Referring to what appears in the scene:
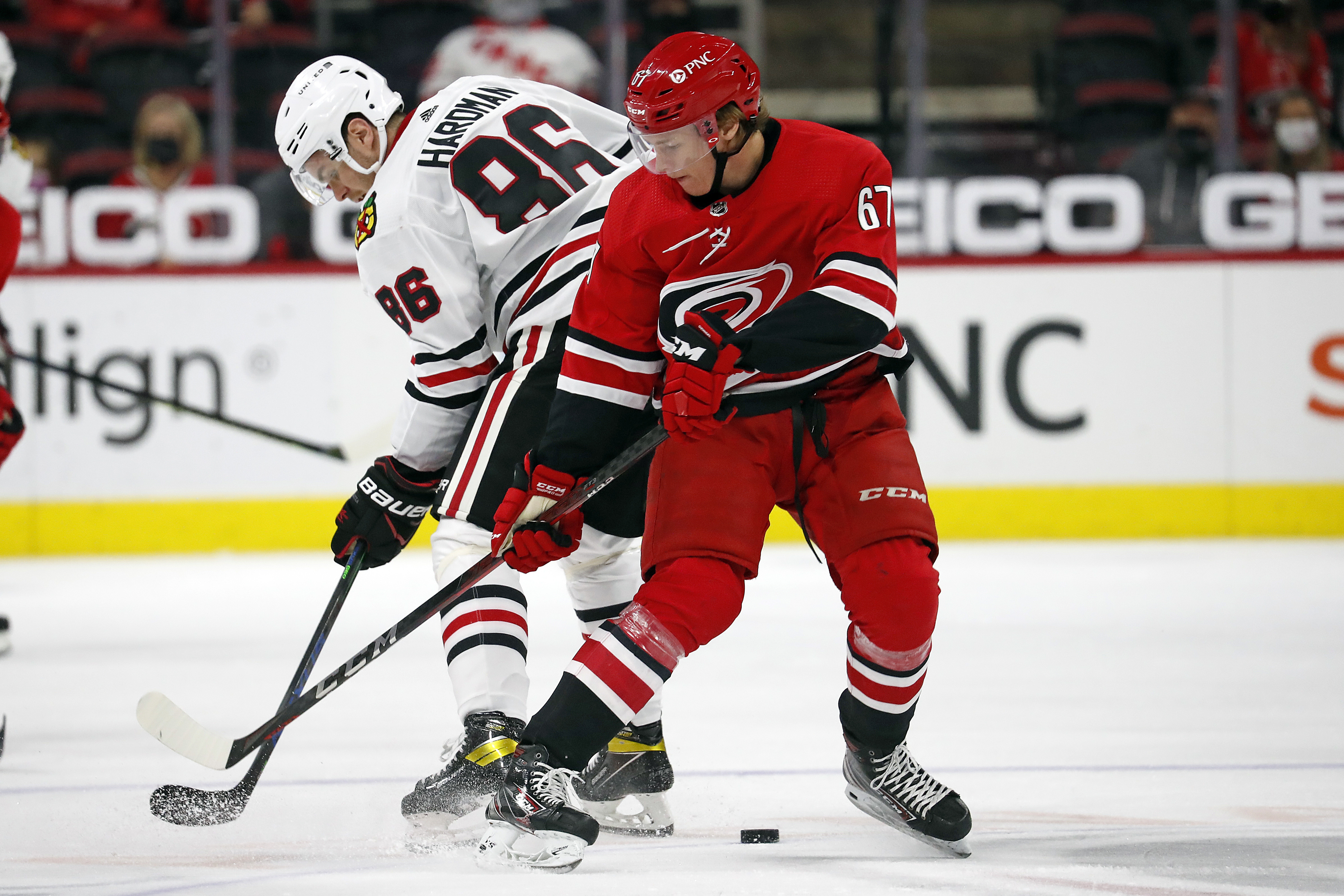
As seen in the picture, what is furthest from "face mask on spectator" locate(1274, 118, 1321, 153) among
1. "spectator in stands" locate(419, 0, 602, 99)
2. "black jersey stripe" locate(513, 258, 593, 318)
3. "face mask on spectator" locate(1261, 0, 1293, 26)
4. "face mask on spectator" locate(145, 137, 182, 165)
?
"black jersey stripe" locate(513, 258, 593, 318)

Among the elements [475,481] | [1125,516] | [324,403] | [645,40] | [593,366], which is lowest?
[1125,516]

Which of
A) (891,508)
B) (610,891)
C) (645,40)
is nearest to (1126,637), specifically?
(891,508)

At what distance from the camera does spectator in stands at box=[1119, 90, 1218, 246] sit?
19.0ft

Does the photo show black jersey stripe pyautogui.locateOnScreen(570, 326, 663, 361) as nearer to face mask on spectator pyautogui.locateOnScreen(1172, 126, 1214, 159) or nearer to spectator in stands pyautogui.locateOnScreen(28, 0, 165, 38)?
face mask on spectator pyautogui.locateOnScreen(1172, 126, 1214, 159)

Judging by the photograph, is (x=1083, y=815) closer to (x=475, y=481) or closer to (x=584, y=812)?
(x=584, y=812)

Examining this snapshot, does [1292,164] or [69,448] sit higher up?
[1292,164]

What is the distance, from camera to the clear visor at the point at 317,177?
2.49 meters

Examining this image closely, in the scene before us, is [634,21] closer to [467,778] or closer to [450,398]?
[450,398]

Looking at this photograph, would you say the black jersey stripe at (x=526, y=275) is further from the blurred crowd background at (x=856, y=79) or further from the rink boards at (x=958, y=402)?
the blurred crowd background at (x=856, y=79)

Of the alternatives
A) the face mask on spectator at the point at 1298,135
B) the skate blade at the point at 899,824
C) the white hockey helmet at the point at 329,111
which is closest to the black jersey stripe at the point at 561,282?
the white hockey helmet at the point at 329,111

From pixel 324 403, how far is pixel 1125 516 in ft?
9.02

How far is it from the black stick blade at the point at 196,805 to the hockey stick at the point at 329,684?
0.05 meters

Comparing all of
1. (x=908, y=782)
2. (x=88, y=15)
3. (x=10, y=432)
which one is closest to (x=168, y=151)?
(x=88, y=15)

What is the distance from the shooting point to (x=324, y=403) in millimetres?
5730
